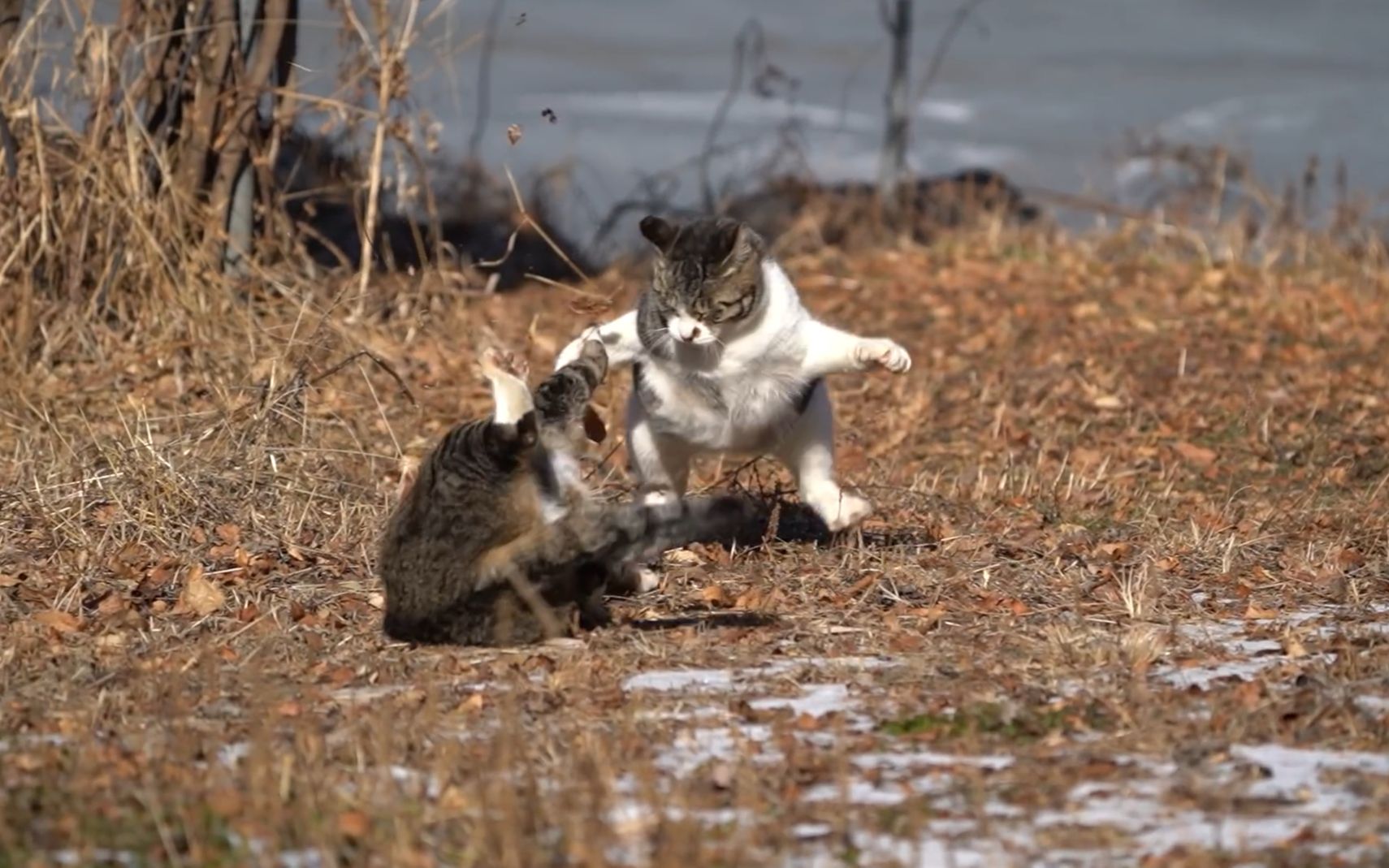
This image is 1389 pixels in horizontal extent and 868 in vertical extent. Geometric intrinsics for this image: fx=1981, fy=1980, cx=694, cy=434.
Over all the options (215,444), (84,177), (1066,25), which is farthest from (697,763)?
(1066,25)

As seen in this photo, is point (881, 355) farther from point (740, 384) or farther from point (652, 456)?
point (652, 456)

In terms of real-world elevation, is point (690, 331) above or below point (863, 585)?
above

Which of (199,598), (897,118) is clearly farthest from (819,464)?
(897,118)

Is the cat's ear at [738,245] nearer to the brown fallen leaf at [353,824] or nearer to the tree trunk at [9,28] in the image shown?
the brown fallen leaf at [353,824]

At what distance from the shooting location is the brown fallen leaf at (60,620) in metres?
5.38

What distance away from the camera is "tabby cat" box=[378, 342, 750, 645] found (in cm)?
500

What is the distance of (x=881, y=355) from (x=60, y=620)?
2471 millimetres

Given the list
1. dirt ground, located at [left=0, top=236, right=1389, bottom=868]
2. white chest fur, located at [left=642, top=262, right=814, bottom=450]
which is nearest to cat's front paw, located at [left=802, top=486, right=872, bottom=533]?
dirt ground, located at [left=0, top=236, right=1389, bottom=868]

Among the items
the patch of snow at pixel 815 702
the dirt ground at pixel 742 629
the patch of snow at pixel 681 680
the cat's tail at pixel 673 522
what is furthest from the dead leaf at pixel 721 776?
the cat's tail at pixel 673 522

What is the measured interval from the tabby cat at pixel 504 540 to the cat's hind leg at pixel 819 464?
119 centimetres

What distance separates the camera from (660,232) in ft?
20.7

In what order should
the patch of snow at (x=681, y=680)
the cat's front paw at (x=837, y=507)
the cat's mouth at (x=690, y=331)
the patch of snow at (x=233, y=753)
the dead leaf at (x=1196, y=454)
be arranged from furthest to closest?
1. the dead leaf at (x=1196, y=454)
2. the cat's front paw at (x=837, y=507)
3. the cat's mouth at (x=690, y=331)
4. the patch of snow at (x=681, y=680)
5. the patch of snow at (x=233, y=753)

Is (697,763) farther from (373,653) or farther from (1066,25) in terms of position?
(1066,25)

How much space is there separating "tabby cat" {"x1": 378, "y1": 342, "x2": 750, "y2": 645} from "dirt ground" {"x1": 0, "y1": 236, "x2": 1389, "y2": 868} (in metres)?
0.12
